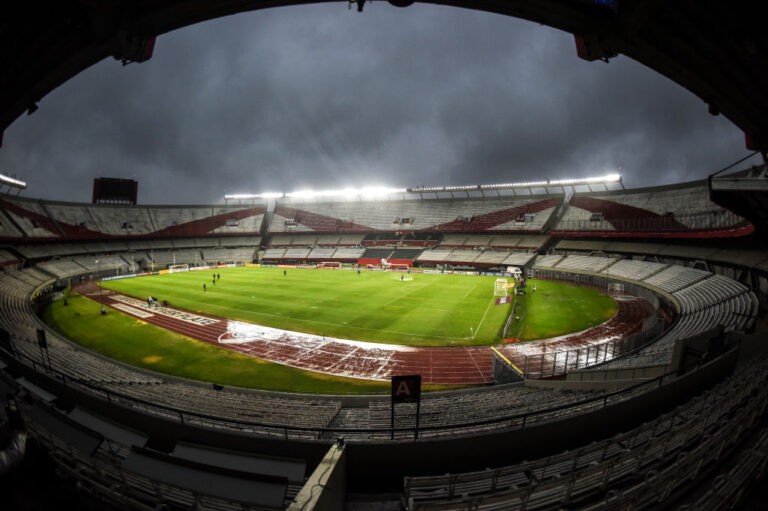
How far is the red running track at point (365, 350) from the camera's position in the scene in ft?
55.0

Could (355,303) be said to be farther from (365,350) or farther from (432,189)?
(432,189)

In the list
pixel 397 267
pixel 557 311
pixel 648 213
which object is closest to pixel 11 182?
pixel 397 267

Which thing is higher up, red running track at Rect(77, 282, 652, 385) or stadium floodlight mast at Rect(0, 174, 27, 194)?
stadium floodlight mast at Rect(0, 174, 27, 194)

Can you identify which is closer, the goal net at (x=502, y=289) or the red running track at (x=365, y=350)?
the red running track at (x=365, y=350)

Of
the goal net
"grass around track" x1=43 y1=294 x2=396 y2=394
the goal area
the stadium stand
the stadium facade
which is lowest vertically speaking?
"grass around track" x1=43 y1=294 x2=396 y2=394

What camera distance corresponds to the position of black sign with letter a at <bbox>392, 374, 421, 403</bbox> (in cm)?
772

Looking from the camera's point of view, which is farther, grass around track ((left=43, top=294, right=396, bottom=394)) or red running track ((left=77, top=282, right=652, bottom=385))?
red running track ((left=77, top=282, right=652, bottom=385))

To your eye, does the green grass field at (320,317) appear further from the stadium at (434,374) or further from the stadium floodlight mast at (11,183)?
the stadium floodlight mast at (11,183)

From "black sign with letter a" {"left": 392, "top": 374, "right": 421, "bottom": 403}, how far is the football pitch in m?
12.8

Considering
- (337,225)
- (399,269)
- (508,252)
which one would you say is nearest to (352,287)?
(399,269)

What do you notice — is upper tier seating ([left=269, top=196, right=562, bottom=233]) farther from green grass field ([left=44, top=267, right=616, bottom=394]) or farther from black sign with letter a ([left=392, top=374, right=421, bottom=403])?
black sign with letter a ([left=392, top=374, right=421, bottom=403])

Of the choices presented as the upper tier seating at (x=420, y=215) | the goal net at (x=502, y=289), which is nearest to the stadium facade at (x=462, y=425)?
the goal net at (x=502, y=289)

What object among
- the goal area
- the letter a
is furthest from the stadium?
the goal area

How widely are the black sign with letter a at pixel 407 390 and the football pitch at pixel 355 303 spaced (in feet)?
42.0
